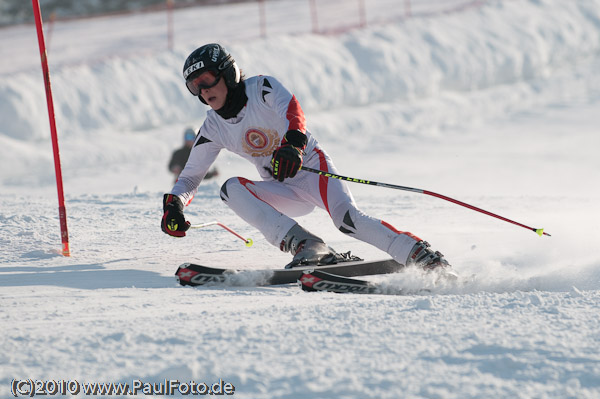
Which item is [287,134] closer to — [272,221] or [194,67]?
[272,221]

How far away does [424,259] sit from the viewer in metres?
4.06

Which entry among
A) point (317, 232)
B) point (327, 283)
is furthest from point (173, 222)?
point (317, 232)

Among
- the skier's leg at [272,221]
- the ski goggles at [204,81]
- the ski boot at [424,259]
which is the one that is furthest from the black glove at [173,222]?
the ski boot at [424,259]

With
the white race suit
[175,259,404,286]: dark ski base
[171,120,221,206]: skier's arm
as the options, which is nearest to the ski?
[175,259,404,286]: dark ski base

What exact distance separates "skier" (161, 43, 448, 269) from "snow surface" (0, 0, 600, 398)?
0.99 ft

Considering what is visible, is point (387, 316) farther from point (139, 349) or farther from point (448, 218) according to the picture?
point (448, 218)

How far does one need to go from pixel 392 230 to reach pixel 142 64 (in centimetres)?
1155

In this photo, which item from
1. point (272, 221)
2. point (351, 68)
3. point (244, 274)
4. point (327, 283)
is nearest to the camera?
point (327, 283)

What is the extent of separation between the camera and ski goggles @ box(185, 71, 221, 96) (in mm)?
4227

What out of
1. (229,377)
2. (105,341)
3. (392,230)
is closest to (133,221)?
(392,230)

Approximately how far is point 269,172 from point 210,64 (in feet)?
2.56

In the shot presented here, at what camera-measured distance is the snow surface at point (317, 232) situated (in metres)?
2.49

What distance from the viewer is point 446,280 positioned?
3967 mm

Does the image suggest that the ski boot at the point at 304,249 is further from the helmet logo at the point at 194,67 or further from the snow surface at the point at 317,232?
the helmet logo at the point at 194,67
